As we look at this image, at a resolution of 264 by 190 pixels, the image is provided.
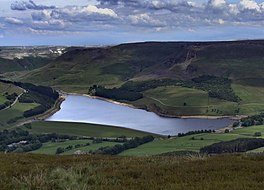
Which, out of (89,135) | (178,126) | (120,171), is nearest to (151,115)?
(178,126)

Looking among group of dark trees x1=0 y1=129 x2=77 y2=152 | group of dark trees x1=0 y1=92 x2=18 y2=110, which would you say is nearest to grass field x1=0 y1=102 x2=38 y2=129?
group of dark trees x1=0 y1=92 x2=18 y2=110

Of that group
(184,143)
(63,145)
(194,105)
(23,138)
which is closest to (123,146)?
(184,143)

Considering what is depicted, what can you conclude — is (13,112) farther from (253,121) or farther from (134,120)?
(253,121)

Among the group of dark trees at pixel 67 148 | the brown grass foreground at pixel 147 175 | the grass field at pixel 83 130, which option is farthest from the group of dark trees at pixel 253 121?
the brown grass foreground at pixel 147 175

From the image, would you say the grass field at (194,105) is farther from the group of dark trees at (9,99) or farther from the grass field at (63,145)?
the grass field at (63,145)

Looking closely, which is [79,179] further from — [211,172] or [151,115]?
[151,115]

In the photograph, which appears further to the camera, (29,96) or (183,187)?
(29,96)
